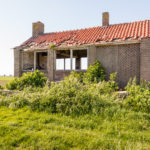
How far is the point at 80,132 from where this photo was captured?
10.5ft

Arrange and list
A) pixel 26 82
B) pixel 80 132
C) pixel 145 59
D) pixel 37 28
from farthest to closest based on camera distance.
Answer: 1. pixel 37 28
2. pixel 145 59
3. pixel 26 82
4. pixel 80 132

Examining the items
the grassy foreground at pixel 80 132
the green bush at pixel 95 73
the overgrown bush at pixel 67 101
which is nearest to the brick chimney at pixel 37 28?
the green bush at pixel 95 73

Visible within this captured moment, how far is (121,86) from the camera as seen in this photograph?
31.3 feet

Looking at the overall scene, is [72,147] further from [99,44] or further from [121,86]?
[99,44]

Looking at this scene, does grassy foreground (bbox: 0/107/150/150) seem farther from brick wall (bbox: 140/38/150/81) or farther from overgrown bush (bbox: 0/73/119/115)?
brick wall (bbox: 140/38/150/81)

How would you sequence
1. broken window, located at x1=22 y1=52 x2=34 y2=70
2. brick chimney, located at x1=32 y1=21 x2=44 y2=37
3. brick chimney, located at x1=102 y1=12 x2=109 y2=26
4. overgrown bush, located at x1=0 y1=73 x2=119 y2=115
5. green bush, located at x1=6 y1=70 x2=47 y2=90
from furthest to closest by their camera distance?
brick chimney, located at x1=32 y1=21 x2=44 y2=37
broken window, located at x1=22 y1=52 x2=34 y2=70
brick chimney, located at x1=102 y1=12 x2=109 y2=26
green bush, located at x1=6 y1=70 x2=47 y2=90
overgrown bush, located at x1=0 y1=73 x2=119 y2=115

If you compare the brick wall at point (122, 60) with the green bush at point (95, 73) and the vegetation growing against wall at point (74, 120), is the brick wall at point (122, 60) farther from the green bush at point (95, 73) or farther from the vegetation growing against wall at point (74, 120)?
the vegetation growing against wall at point (74, 120)

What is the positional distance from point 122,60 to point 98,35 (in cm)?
296

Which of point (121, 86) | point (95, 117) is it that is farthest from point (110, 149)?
point (121, 86)

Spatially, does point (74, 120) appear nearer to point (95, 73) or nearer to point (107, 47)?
point (95, 73)

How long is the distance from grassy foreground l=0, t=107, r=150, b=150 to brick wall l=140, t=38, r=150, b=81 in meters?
5.17

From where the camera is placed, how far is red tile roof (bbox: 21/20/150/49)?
388 inches

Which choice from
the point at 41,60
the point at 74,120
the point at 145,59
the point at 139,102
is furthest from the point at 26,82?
the point at 41,60

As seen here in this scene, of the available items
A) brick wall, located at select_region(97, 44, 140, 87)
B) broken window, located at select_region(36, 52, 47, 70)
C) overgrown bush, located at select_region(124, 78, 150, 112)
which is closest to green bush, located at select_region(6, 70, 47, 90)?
overgrown bush, located at select_region(124, 78, 150, 112)
